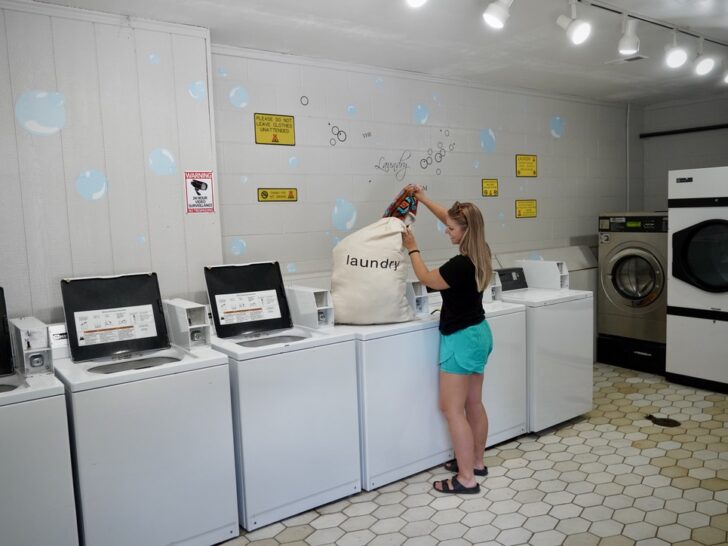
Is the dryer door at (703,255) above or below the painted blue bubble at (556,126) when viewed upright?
below

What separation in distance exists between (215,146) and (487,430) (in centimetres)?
225

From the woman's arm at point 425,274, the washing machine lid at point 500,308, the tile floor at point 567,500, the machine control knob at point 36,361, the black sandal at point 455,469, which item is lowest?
the tile floor at point 567,500

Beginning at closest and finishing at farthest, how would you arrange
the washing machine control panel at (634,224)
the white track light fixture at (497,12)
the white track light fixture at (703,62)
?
the white track light fixture at (497,12)
the white track light fixture at (703,62)
the washing machine control panel at (634,224)

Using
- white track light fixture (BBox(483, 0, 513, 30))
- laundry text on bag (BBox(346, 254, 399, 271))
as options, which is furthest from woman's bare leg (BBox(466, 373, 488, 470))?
white track light fixture (BBox(483, 0, 513, 30))

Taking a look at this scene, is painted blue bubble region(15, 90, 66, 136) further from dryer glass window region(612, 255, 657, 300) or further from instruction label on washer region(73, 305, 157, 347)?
dryer glass window region(612, 255, 657, 300)

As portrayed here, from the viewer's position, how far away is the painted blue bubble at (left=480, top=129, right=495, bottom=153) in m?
4.81

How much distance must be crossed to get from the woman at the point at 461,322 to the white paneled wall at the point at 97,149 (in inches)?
52.3

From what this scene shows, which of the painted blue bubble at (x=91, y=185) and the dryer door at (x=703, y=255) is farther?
the dryer door at (x=703, y=255)

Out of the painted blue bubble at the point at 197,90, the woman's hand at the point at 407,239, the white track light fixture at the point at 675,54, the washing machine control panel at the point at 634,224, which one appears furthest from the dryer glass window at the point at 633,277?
the painted blue bubble at the point at 197,90

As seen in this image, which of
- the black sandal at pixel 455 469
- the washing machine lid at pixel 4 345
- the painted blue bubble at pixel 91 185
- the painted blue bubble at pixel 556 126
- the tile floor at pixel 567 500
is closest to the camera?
the washing machine lid at pixel 4 345

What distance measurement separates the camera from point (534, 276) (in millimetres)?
4387

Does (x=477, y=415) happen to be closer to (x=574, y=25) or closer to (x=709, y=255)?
(x=574, y=25)

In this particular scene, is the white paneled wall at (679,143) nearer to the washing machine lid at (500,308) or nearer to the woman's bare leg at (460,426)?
the washing machine lid at (500,308)

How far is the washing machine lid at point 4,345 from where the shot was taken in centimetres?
249
